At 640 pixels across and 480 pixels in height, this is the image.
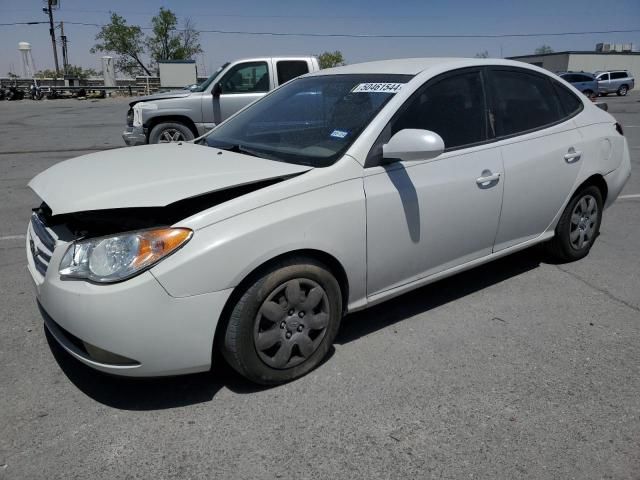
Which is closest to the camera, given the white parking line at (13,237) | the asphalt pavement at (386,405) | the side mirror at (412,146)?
the asphalt pavement at (386,405)

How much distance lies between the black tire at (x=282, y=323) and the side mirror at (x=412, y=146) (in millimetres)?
743

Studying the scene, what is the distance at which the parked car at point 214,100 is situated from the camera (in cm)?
962

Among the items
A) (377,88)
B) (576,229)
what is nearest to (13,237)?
(377,88)

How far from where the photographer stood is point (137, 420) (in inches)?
99.0

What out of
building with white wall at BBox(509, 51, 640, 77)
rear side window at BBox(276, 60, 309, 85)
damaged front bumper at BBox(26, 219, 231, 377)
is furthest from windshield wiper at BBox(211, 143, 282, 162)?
building with white wall at BBox(509, 51, 640, 77)

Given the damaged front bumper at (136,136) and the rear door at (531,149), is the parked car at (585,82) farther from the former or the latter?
the rear door at (531,149)

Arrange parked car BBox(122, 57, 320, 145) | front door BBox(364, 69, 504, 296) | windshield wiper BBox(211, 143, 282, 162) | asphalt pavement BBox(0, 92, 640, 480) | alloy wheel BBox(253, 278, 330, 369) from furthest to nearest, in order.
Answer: parked car BBox(122, 57, 320, 145)
windshield wiper BBox(211, 143, 282, 162)
front door BBox(364, 69, 504, 296)
alloy wheel BBox(253, 278, 330, 369)
asphalt pavement BBox(0, 92, 640, 480)

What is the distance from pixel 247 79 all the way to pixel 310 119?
22.2 feet

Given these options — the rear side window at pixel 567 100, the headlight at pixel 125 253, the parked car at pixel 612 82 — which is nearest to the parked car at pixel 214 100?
the rear side window at pixel 567 100

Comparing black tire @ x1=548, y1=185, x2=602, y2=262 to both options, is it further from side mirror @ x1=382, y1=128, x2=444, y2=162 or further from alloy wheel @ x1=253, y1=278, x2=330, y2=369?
alloy wheel @ x1=253, y1=278, x2=330, y2=369

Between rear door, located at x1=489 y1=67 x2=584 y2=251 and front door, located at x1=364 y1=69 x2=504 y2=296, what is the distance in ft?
0.48

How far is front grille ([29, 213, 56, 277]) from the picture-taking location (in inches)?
105

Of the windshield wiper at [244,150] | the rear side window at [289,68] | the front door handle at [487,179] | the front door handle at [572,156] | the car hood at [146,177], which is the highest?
the rear side window at [289,68]

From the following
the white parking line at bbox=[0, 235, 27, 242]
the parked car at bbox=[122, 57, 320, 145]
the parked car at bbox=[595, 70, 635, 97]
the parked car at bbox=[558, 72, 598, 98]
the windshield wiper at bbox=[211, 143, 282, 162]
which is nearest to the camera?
the windshield wiper at bbox=[211, 143, 282, 162]
